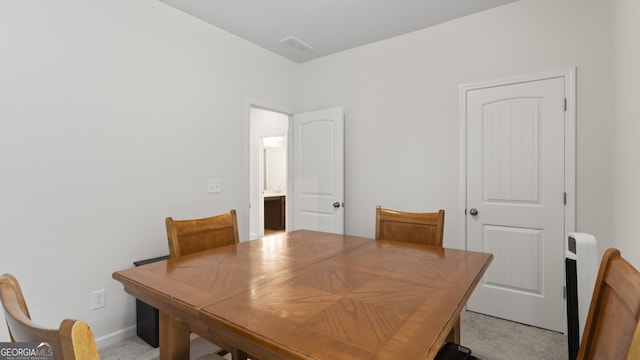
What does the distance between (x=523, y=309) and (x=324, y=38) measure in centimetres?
320

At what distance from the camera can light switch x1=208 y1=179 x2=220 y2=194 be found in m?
3.18

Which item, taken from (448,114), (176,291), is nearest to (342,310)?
(176,291)

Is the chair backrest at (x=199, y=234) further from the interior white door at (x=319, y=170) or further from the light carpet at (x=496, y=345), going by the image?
the interior white door at (x=319, y=170)

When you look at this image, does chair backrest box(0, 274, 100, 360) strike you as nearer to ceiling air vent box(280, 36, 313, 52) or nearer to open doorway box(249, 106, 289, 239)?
ceiling air vent box(280, 36, 313, 52)

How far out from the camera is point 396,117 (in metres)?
3.44

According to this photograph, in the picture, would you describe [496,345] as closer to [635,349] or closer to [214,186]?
[635,349]

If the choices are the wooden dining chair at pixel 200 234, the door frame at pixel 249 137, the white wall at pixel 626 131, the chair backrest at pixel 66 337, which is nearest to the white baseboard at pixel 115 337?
the wooden dining chair at pixel 200 234

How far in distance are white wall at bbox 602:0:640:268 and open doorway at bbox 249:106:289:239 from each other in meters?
3.85

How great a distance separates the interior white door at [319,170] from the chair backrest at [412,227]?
139 cm

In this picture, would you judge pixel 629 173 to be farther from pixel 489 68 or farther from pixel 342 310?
pixel 342 310

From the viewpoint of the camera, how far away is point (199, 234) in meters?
1.94

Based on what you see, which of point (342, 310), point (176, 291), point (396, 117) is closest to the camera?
point (342, 310)

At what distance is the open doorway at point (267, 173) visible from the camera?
6055mm

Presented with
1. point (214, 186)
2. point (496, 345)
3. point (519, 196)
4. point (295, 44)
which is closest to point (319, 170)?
point (214, 186)
